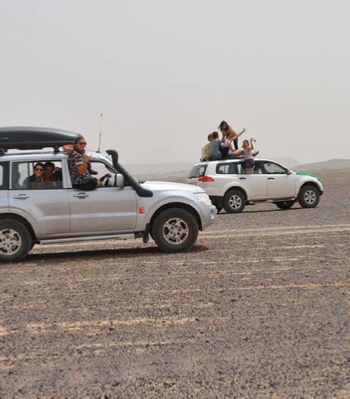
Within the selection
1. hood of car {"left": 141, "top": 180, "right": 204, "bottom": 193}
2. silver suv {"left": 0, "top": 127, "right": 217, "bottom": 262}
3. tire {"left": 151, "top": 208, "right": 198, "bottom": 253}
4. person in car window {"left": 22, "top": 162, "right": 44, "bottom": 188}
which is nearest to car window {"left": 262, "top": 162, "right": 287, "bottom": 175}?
hood of car {"left": 141, "top": 180, "right": 204, "bottom": 193}

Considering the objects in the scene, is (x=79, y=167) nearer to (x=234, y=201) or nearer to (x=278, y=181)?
(x=234, y=201)

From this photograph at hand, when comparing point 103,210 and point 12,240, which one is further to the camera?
point 103,210

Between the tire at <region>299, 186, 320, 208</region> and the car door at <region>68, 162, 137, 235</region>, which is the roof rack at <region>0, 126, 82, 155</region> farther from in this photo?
the tire at <region>299, 186, 320, 208</region>

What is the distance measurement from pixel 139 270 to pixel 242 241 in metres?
3.26

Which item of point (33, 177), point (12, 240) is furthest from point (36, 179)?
point (12, 240)

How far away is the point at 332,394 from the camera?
3762mm

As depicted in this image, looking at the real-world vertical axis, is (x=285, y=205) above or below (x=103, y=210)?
below

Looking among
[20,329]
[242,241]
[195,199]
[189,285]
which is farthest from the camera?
[242,241]

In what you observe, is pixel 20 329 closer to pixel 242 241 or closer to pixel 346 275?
pixel 346 275

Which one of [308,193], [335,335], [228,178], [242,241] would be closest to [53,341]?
[335,335]

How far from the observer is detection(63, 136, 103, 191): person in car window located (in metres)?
9.62

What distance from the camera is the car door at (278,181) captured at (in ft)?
61.4

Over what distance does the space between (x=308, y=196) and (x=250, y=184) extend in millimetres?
2156

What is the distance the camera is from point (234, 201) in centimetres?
1844
